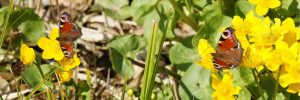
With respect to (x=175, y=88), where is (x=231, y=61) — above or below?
above

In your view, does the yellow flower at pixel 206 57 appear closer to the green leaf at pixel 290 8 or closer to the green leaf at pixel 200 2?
the green leaf at pixel 290 8

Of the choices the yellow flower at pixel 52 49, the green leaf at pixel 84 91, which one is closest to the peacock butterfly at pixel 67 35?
the yellow flower at pixel 52 49

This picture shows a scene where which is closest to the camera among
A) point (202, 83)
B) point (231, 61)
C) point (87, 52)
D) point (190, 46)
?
point (231, 61)

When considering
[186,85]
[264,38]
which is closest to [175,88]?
[186,85]

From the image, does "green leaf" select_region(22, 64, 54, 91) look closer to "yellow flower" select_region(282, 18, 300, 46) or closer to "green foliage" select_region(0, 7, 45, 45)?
"green foliage" select_region(0, 7, 45, 45)

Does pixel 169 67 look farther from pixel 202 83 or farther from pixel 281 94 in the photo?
pixel 281 94

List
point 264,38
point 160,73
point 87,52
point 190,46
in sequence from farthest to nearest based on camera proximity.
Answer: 1. point 87,52
2. point 160,73
3. point 190,46
4. point 264,38
